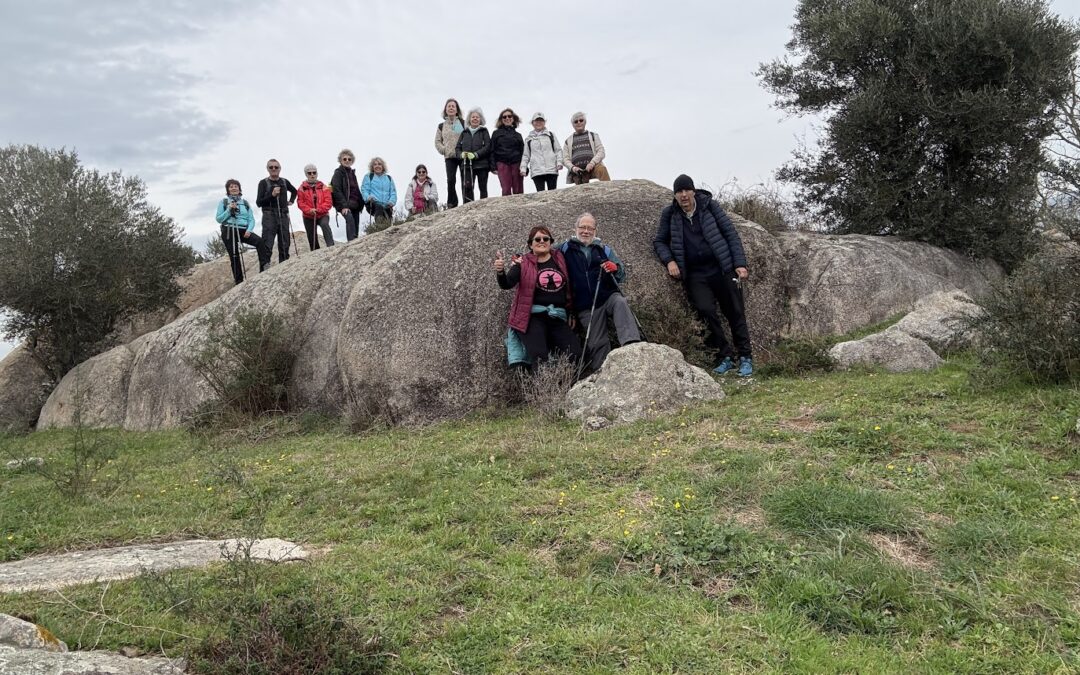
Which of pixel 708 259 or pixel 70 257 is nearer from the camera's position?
pixel 708 259

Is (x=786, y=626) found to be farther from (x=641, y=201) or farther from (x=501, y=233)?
(x=641, y=201)

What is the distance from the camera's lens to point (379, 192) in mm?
14570

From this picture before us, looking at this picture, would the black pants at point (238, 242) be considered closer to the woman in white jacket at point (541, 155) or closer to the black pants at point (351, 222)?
the black pants at point (351, 222)

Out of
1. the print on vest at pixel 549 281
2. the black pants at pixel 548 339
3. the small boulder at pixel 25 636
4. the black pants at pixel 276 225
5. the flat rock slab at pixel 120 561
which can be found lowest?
the flat rock slab at pixel 120 561

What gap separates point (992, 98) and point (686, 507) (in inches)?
430

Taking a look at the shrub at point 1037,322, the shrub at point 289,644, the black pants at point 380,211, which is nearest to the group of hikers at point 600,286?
the shrub at point 1037,322

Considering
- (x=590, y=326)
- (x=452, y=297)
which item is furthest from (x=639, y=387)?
(x=452, y=297)

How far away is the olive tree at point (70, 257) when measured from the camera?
16375 mm

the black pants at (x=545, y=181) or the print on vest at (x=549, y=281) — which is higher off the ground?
the black pants at (x=545, y=181)

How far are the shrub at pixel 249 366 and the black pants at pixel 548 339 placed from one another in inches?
162

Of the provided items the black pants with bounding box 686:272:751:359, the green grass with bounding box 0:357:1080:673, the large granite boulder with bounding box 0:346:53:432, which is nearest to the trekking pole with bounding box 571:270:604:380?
the black pants with bounding box 686:272:751:359

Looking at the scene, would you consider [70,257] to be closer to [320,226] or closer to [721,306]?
[320,226]

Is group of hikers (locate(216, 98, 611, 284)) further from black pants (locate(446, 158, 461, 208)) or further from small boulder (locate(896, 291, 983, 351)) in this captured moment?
small boulder (locate(896, 291, 983, 351))

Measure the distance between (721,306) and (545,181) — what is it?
4.25 meters
